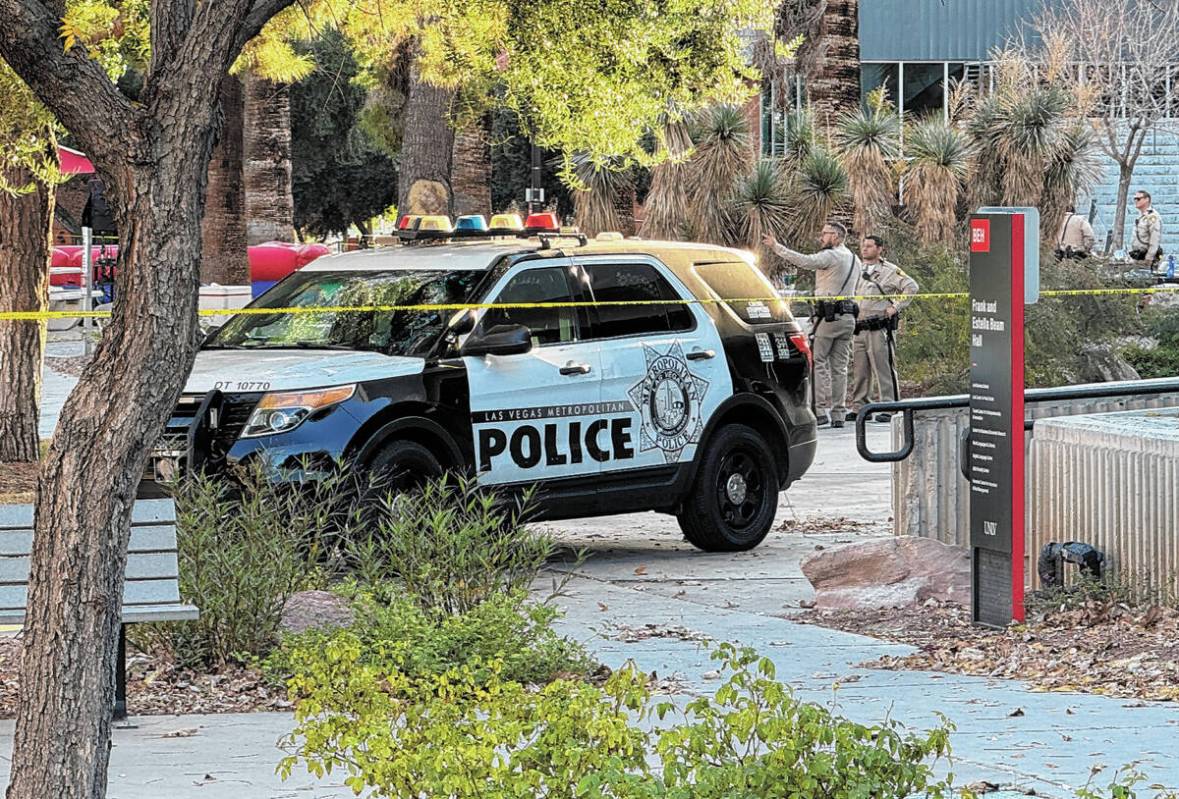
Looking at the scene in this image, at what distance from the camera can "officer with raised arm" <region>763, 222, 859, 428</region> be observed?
1905cm

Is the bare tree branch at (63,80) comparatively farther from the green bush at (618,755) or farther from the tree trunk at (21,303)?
the tree trunk at (21,303)

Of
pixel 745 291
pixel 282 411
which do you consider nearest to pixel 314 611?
pixel 282 411

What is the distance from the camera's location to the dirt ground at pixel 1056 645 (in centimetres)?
789

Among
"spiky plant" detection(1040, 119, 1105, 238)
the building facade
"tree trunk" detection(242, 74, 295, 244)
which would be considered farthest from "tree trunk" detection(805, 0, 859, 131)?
the building facade

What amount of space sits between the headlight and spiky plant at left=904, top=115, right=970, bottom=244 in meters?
19.1

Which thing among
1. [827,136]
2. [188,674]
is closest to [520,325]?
[188,674]

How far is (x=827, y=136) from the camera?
84.5ft

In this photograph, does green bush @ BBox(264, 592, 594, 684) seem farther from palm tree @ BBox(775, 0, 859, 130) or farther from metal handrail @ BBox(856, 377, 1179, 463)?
palm tree @ BBox(775, 0, 859, 130)

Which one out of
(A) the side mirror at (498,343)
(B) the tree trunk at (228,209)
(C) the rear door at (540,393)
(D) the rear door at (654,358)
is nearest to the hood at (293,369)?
(A) the side mirror at (498,343)

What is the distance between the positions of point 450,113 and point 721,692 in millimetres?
15707

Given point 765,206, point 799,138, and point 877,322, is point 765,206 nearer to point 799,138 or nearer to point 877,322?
point 799,138

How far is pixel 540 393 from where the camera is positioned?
11.4 metres

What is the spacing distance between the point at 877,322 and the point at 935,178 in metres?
10.5

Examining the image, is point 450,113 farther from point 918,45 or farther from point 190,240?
point 918,45
